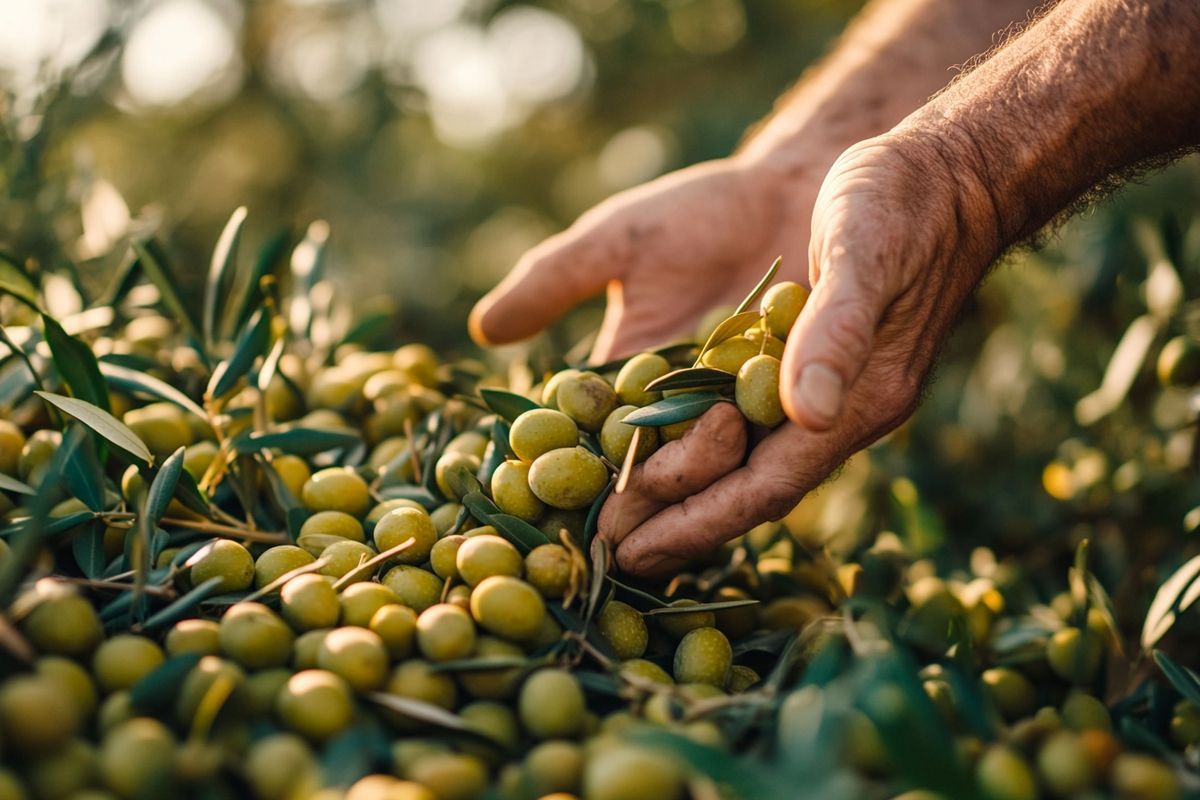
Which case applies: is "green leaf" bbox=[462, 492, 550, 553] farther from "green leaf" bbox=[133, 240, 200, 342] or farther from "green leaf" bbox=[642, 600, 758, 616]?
"green leaf" bbox=[133, 240, 200, 342]

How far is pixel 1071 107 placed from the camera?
146cm

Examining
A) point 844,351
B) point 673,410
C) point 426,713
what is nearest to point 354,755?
point 426,713

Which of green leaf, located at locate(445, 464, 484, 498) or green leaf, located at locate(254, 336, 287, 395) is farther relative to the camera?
green leaf, located at locate(254, 336, 287, 395)

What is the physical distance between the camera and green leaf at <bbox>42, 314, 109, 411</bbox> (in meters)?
1.25

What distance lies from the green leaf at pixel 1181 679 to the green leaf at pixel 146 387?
140 cm

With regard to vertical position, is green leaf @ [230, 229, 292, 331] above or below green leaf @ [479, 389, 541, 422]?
above

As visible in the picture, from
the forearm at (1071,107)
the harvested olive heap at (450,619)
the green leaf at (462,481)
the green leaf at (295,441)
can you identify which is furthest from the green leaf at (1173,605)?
the green leaf at (295,441)

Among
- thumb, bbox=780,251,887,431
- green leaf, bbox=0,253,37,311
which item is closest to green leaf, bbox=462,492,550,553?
thumb, bbox=780,251,887,431

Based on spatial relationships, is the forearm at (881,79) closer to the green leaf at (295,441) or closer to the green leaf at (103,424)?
the green leaf at (295,441)

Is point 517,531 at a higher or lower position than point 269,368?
lower

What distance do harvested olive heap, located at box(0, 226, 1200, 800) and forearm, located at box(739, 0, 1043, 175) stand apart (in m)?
1.13

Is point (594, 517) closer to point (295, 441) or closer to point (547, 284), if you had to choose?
point (295, 441)

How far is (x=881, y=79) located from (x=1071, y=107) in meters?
1.06

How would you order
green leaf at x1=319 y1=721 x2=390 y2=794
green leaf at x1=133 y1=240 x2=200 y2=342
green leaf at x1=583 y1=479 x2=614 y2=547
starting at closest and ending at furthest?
green leaf at x1=319 y1=721 x2=390 y2=794 < green leaf at x1=583 y1=479 x2=614 y2=547 < green leaf at x1=133 y1=240 x2=200 y2=342
